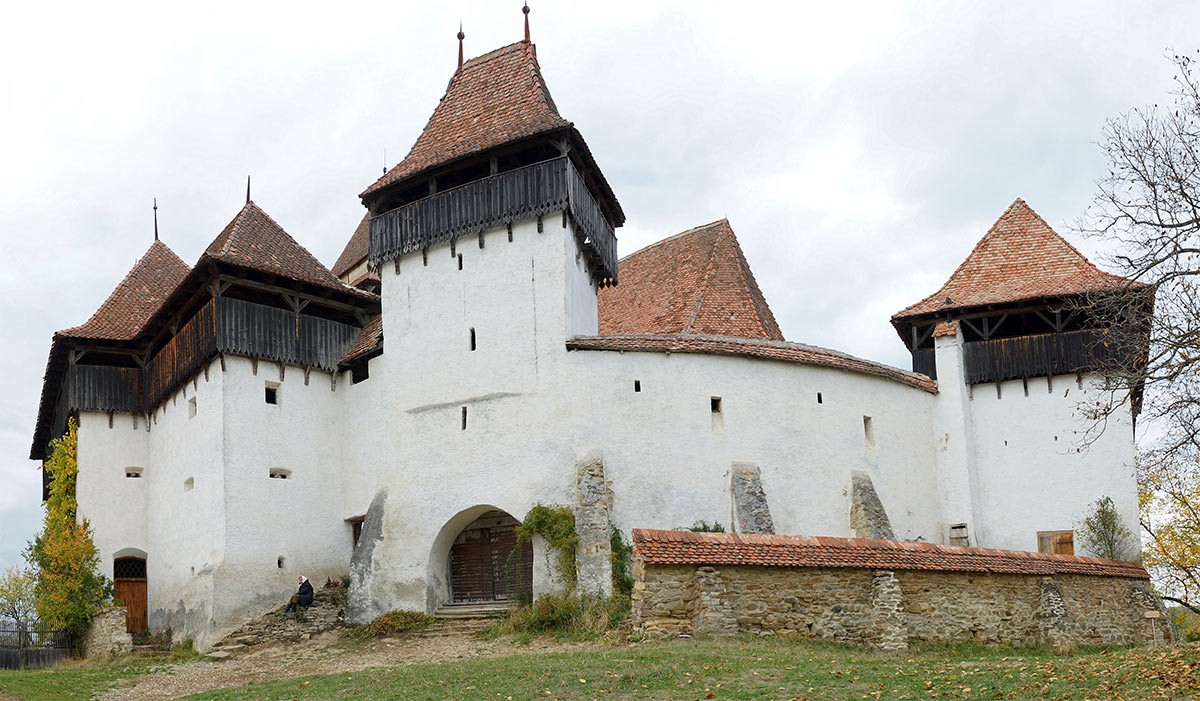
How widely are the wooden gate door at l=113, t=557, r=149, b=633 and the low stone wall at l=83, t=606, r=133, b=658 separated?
4.92ft

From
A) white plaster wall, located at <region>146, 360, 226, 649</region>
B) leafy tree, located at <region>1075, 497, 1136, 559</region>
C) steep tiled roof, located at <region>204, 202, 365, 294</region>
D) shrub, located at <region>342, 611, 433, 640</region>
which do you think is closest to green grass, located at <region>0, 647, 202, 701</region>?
white plaster wall, located at <region>146, 360, 226, 649</region>

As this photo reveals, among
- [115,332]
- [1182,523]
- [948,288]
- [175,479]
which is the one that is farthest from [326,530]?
[1182,523]

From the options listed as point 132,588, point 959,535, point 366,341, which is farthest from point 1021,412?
point 132,588

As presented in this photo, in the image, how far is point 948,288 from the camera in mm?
28875

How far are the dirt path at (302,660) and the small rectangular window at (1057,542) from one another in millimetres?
12269

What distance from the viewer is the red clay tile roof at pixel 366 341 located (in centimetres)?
2642

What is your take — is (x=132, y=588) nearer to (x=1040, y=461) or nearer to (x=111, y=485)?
(x=111, y=485)

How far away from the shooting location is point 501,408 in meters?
24.0

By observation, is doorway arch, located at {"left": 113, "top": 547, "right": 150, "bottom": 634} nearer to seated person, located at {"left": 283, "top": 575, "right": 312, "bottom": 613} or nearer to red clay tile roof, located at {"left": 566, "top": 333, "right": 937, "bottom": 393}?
seated person, located at {"left": 283, "top": 575, "right": 312, "bottom": 613}

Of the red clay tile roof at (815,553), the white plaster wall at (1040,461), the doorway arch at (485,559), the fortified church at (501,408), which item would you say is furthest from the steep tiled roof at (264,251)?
the white plaster wall at (1040,461)

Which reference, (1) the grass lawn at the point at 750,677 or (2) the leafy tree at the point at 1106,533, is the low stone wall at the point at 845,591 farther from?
(2) the leafy tree at the point at 1106,533

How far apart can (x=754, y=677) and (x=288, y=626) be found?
11.8 metres

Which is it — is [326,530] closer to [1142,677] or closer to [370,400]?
[370,400]

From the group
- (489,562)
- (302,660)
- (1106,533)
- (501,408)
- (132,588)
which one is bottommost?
(302,660)
